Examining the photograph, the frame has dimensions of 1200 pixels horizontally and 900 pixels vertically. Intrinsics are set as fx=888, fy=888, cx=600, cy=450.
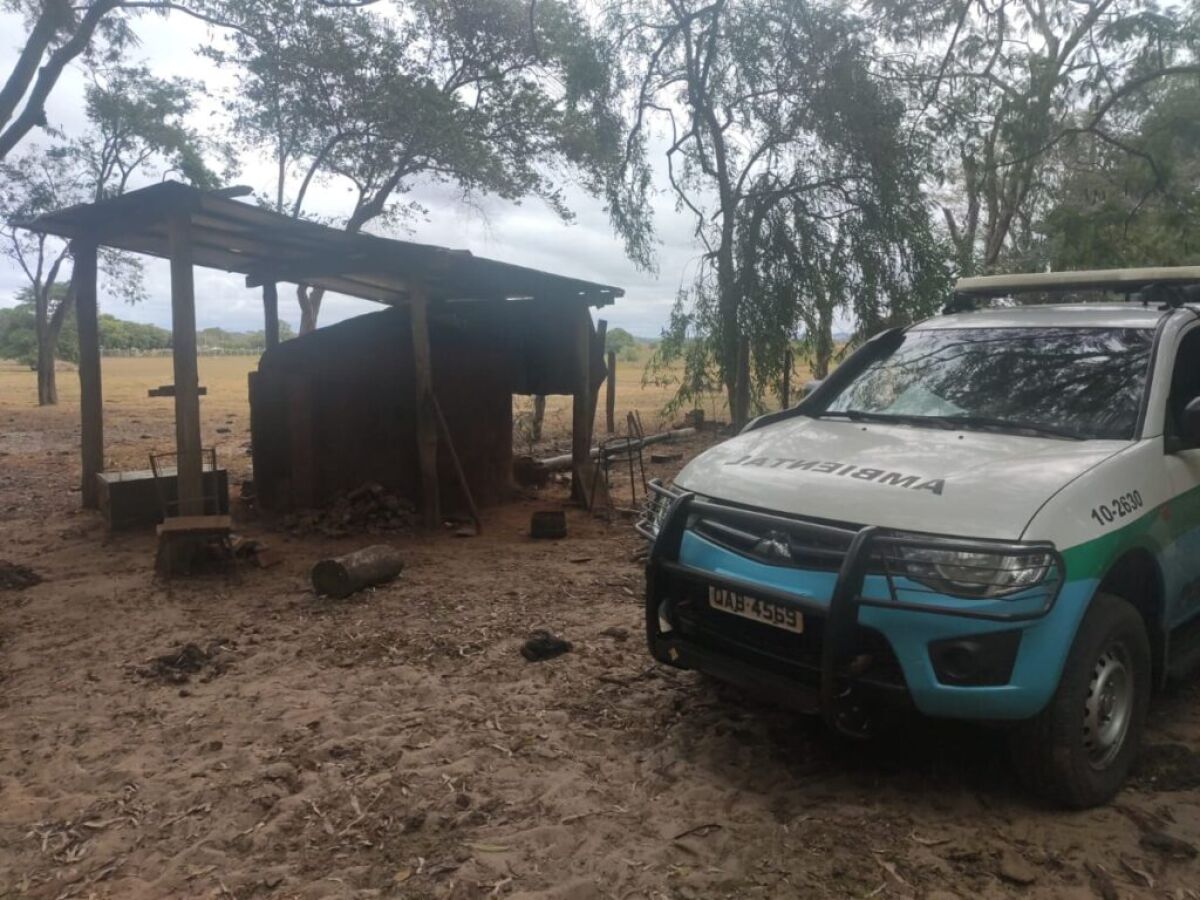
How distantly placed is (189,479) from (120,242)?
9.86 feet

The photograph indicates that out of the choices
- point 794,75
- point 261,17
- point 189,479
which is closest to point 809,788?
point 189,479

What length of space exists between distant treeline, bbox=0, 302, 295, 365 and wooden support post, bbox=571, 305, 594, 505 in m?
8.40

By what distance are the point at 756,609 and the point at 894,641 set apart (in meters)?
0.53

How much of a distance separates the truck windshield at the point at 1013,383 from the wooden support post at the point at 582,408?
5990 mm

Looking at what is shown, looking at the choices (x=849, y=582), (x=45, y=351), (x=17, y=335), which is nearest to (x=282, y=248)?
(x=849, y=582)

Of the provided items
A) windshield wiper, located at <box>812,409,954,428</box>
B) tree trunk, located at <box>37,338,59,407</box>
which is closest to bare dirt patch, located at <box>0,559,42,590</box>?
windshield wiper, located at <box>812,409,954,428</box>

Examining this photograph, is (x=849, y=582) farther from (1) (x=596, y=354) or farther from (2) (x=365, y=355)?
(1) (x=596, y=354)

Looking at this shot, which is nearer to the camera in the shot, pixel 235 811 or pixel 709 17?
pixel 235 811

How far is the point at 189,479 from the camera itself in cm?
764

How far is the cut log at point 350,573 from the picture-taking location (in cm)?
666

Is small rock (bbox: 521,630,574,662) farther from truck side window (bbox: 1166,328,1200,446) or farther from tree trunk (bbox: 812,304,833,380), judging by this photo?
tree trunk (bbox: 812,304,833,380)

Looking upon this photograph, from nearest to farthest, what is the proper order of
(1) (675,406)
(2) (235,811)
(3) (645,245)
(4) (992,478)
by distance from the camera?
(4) (992,478), (2) (235,811), (3) (645,245), (1) (675,406)

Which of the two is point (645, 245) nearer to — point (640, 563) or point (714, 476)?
point (640, 563)

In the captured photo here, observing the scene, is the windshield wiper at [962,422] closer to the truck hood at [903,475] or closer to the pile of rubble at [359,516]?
the truck hood at [903,475]
